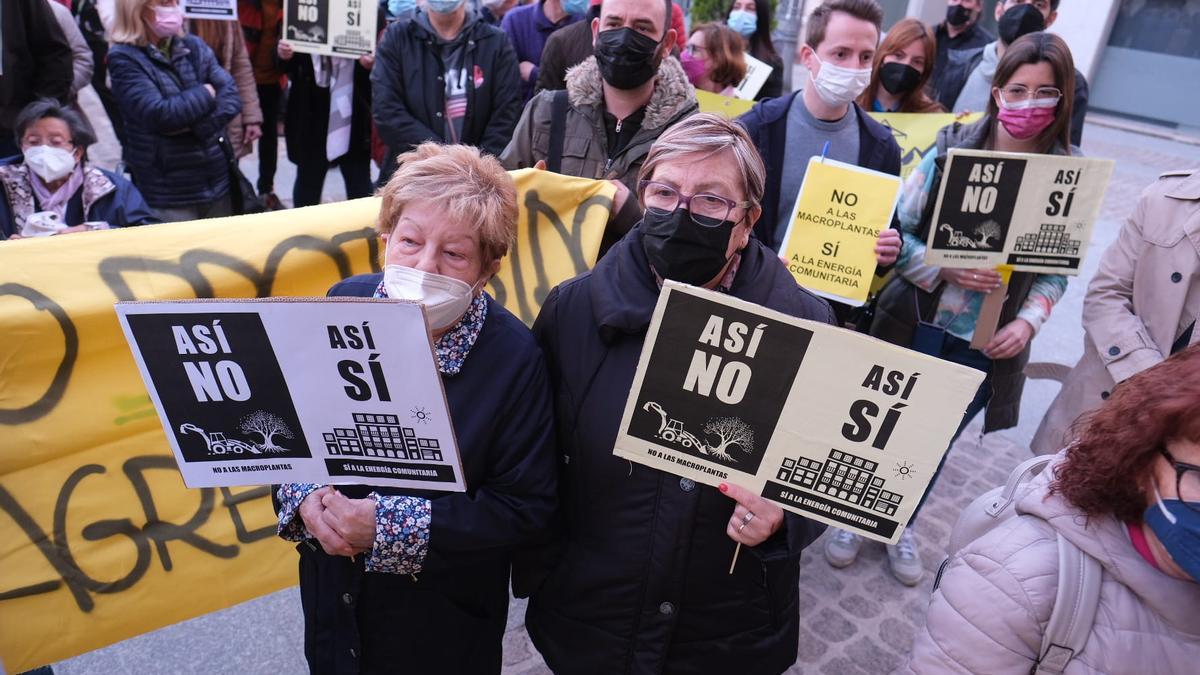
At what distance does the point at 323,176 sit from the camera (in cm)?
681

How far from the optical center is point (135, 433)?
2.49 m

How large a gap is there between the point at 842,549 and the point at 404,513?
2617 mm

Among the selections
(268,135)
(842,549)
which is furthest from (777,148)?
(268,135)

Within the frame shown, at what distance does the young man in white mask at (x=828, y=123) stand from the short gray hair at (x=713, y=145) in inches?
57.6

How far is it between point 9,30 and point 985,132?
5083 millimetres

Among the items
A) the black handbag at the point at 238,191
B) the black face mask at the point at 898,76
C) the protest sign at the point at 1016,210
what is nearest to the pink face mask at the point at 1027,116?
the protest sign at the point at 1016,210

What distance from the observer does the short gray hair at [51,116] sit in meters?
3.72

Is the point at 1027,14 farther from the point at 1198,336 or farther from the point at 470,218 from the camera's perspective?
the point at 470,218

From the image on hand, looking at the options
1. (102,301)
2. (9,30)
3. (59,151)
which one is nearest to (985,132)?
(102,301)

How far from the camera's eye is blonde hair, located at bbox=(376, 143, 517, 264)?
1.91m

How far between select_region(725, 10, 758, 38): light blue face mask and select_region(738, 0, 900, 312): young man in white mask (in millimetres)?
3334

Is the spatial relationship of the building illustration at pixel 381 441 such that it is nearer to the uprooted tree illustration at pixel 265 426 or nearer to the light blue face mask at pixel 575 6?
the uprooted tree illustration at pixel 265 426

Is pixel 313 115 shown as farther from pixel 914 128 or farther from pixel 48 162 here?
pixel 914 128

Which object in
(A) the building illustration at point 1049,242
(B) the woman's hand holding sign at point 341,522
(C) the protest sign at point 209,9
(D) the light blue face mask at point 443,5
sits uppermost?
(D) the light blue face mask at point 443,5
